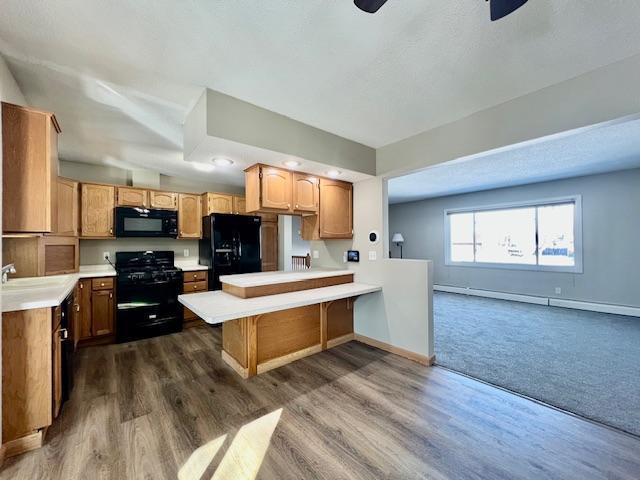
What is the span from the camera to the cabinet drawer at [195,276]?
4129 mm

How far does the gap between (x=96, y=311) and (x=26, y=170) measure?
236 cm

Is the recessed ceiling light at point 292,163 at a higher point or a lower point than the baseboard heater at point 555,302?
higher

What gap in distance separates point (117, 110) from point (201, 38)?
57.3 inches

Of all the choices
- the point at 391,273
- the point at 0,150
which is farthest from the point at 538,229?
the point at 0,150

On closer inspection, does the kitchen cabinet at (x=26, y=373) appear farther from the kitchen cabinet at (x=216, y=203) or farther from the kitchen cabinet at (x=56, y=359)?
the kitchen cabinet at (x=216, y=203)

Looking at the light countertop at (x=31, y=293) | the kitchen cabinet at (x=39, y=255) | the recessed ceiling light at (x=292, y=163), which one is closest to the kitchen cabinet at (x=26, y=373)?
the light countertop at (x=31, y=293)

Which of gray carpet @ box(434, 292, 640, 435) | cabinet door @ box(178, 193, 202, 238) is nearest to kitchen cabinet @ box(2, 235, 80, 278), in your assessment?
cabinet door @ box(178, 193, 202, 238)

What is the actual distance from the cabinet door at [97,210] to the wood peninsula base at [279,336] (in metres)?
2.38

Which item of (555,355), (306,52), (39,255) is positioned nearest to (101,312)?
(39,255)

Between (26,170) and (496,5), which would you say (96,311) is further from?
(496,5)

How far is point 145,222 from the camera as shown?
3.95 meters

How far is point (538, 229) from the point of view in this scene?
5.37 m

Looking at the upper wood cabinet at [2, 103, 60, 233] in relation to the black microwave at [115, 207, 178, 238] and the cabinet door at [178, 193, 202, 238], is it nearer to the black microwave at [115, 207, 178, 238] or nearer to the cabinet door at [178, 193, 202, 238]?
the black microwave at [115, 207, 178, 238]

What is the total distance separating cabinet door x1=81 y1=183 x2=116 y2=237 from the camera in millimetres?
3582
